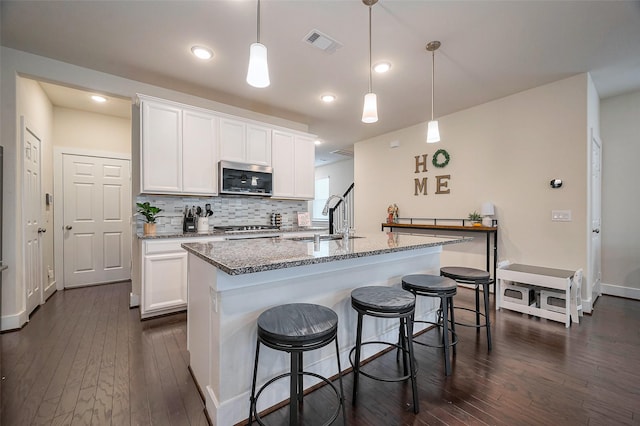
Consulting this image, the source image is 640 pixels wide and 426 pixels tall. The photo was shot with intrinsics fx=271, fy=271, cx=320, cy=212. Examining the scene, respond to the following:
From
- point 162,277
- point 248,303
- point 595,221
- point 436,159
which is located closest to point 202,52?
point 162,277

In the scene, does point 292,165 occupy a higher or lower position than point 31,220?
higher

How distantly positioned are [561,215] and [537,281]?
0.91 meters

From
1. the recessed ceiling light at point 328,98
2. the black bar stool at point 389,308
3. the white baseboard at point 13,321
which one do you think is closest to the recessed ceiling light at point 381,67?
the recessed ceiling light at point 328,98

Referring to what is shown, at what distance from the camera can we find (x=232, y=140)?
3.60 m

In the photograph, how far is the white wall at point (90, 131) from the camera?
13.3ft

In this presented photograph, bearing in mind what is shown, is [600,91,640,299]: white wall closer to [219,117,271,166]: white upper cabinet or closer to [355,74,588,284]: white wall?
[355,74,588,284]: white wall

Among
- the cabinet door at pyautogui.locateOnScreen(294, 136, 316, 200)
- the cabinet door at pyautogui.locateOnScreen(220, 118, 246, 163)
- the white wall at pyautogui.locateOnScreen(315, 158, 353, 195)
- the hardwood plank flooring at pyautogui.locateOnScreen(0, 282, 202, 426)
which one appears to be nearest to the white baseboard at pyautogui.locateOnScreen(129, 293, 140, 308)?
the hardwood plank flooring at pyautogui.locateOnScreen(0, 282, 202, 426)

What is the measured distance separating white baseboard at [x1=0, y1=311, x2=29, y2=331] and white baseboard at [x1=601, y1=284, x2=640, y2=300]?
696 centimetres

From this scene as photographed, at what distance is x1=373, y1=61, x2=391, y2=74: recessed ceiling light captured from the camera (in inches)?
112

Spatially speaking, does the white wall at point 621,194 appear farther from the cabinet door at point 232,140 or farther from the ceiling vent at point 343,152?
the cabinet door at point 232,140

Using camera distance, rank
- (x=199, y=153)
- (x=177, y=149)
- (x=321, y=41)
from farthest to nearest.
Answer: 1. (x=199, y=153)
2. (x=177, y=149)
3. (x=321, y=41)

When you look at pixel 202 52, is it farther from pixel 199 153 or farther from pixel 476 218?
pixel 476 218

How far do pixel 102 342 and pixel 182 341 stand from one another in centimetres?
67

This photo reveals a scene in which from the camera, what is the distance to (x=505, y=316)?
9.95ft
